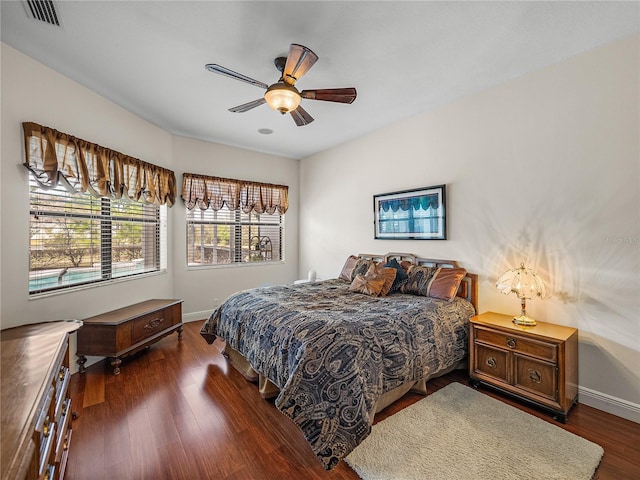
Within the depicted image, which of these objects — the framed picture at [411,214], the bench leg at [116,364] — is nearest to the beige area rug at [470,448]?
the framed picture at [411,214]

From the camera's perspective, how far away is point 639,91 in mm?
2168

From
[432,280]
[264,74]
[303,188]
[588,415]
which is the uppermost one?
[264,74]

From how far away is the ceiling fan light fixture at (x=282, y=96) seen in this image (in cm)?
227

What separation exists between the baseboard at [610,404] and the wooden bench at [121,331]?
4.29 meters

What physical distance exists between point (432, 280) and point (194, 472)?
267cm

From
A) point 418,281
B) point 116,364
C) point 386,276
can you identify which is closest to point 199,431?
point 116,364

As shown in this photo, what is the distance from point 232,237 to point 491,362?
409cm

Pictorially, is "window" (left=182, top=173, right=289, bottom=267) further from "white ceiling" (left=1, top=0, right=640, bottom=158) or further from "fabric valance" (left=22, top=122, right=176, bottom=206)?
"white ceiling" (left=1, top=0, right=640, bottom=158)

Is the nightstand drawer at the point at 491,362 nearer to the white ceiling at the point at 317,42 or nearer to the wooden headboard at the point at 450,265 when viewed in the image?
the wooden headboard at the point at 450,265

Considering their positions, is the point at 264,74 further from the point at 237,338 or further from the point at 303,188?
the point at 303,188

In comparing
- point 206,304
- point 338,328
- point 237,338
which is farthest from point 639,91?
point 206,304

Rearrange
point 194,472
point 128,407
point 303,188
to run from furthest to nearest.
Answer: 1. point 303,188
2. point 128,407
3. point 194,472

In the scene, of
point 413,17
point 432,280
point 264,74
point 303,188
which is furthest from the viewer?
point 303,188

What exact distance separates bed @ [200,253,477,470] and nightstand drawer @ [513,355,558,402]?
49 centimetres
